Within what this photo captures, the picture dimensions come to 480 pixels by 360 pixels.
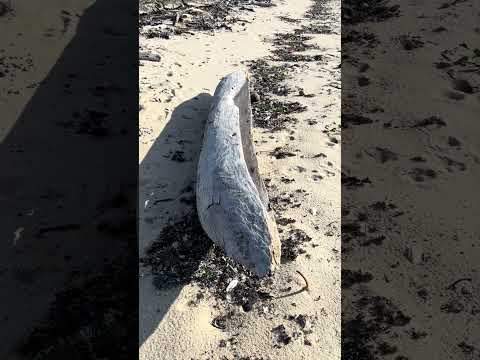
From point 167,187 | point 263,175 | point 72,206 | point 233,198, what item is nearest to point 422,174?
point 263,175

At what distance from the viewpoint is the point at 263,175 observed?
4.61m

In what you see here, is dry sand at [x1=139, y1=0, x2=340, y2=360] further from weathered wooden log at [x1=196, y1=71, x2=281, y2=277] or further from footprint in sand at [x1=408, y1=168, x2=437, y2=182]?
footprint in sand at [x1=408, y1=168, x2=437, y2=182]

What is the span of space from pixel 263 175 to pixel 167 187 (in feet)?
2.98

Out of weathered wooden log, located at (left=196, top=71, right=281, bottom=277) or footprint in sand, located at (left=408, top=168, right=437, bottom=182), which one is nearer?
weathered wooden log, located at (left=196, top=71, right=281, bottom=277)

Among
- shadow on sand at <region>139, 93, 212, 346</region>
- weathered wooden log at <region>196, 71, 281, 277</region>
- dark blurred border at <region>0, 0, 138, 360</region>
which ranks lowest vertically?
dark blurred border at <region>0, 0, 138, 360</region>

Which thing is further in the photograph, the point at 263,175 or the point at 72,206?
the point at 263,175

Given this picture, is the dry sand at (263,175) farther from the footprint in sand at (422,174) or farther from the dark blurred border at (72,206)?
the footprint in sand at (422,174)

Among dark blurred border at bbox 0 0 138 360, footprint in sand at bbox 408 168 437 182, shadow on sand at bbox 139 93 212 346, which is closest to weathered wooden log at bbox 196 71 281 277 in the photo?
shadow on sand at bbox 139 93 212 346

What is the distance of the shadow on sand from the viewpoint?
342 centimetres

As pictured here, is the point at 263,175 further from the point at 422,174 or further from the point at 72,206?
the point at 72,206

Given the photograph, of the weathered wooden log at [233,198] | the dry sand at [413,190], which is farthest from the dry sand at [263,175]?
the weathered wooden log at [233,198]

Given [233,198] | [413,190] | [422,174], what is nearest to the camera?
[233,198]

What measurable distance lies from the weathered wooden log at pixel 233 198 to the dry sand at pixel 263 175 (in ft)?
1.82

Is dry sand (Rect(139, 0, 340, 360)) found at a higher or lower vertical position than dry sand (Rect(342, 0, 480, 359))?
lower
